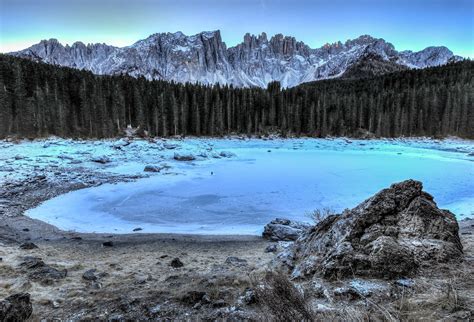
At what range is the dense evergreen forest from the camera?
5547cm

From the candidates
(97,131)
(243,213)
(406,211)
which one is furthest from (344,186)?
(97,131)

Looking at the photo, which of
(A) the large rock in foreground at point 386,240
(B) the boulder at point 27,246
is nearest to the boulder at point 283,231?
(A) the large rock in foreground at point 386,240

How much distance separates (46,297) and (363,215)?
5.82m

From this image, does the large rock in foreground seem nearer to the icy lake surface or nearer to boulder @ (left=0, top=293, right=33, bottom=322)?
boulder @ (left=0, top=293, right=33, bottom=322)

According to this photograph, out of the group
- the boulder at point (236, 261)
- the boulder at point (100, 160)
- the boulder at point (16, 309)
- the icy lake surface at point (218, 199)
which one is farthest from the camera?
the boulder at point (100, 160)

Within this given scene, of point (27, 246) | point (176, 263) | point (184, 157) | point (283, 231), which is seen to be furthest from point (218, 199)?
point (184, 157)

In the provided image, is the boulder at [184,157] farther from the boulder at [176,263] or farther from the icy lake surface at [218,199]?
the boulder at [176,263]

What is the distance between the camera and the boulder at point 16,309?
13.3 feet

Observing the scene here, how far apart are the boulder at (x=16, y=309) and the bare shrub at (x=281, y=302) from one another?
10.7ft

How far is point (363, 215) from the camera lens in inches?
228

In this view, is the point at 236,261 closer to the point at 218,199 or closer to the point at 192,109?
the point at 218,199

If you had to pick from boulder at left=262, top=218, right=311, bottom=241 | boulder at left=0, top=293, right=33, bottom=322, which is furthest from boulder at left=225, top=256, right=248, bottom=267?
boulder at left=0, top=293, right=33, bottom=322

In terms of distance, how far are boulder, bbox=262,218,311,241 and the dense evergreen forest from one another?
53267 mm

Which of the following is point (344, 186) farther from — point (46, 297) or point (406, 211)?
point (46, 297)
